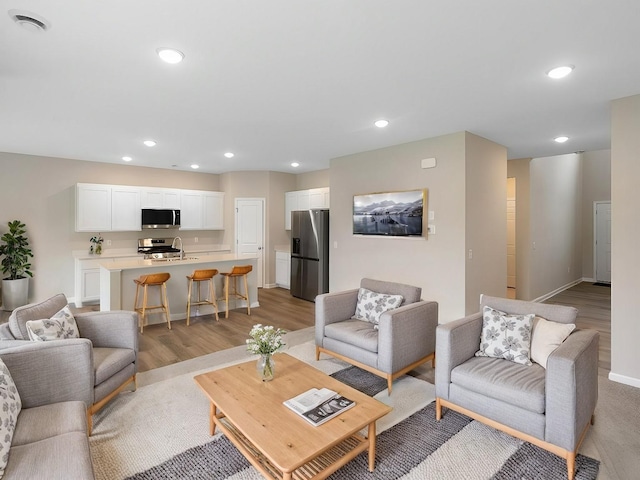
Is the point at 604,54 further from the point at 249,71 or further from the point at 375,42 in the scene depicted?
the point at 249,71

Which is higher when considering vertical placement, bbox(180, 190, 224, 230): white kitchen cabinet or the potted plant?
bbox(180, 190, 224, 230): white kitchen cabinet

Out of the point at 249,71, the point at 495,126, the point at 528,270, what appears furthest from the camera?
the point at 528,270

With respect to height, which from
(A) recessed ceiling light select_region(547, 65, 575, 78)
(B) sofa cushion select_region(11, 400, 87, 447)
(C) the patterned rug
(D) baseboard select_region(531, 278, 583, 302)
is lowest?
(C) the patterned rug

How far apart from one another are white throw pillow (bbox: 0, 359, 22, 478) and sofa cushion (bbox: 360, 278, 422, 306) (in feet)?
9.66

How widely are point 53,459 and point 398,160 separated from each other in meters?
4.78

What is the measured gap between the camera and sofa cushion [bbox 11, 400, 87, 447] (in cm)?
172

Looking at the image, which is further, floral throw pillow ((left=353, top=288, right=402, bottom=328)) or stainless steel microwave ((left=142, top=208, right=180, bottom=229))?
stainless steel microwave ((left=142, top=208, right=180, bottom=229))

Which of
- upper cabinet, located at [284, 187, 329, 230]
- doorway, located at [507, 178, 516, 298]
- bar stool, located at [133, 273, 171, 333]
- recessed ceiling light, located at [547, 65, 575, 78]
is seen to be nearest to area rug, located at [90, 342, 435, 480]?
bar stool, located at [133, 273, 171, 333]

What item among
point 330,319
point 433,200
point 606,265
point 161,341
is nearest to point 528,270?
point 433,200

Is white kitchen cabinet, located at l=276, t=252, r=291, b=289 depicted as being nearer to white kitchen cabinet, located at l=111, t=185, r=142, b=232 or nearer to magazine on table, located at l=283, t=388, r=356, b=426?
white kitchen cabinet, located at l=111, t=185, r=142, b=232

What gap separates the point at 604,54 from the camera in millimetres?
2482

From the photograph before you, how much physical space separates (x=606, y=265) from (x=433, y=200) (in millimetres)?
6502

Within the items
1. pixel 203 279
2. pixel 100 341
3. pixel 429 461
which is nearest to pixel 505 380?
pixel 429 461

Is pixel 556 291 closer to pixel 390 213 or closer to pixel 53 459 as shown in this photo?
pixel 390 213
